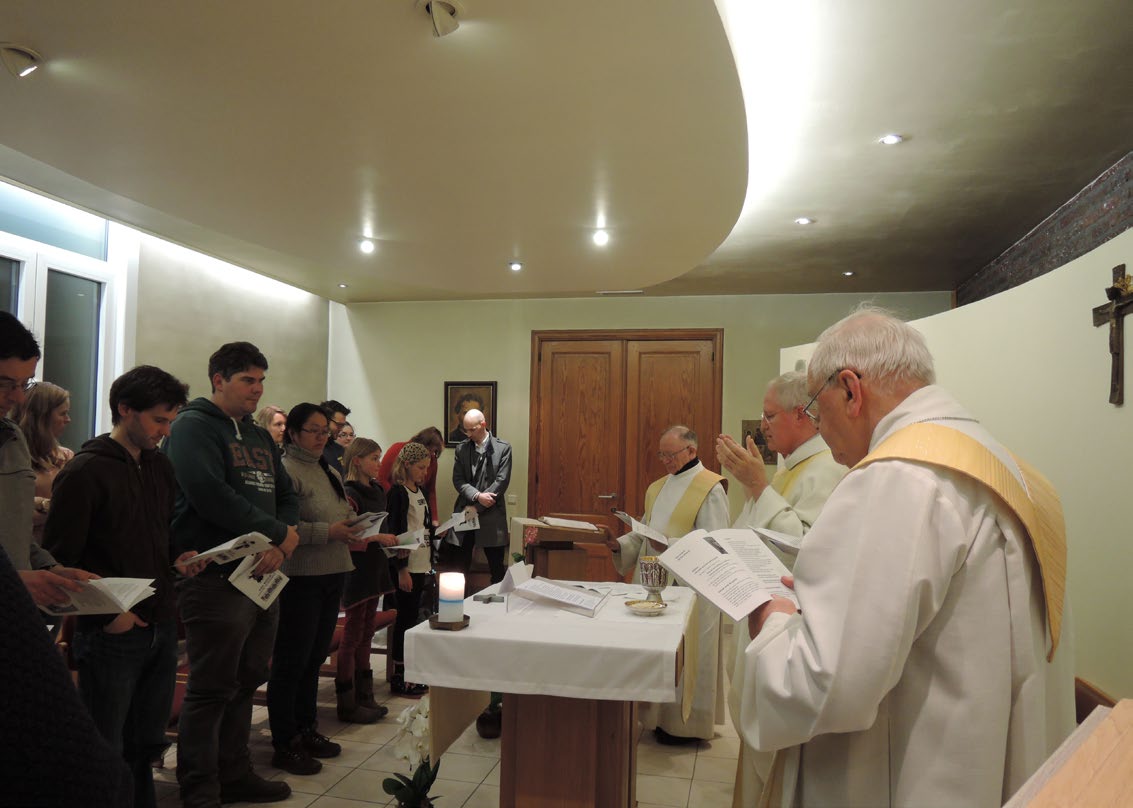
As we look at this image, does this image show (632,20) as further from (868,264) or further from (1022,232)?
(868,264)

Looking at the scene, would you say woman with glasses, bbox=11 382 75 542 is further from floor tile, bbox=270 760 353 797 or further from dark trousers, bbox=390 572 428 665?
dark trousers, bbox=390 572 428 665

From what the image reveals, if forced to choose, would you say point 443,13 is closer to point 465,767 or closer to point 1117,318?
point 1117,318

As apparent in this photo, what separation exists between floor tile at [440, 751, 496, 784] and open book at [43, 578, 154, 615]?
1.89m

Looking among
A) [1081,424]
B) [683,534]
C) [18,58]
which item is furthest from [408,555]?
[1081,424]

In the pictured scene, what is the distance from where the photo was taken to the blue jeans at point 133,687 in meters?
2.39

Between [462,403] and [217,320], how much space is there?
241 centimetres

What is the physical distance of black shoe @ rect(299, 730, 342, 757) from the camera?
11.7ft

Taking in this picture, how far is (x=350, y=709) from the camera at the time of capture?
13.4ft

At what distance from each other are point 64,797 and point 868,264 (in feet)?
20.8

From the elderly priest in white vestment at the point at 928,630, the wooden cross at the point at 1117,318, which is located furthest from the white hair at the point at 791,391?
the elderly priest in white vestment at the point at 928,630

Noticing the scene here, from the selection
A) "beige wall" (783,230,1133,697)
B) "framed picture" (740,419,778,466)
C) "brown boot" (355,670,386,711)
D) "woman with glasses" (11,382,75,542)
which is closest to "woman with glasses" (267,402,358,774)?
"brown boot" (355,670,386,711)

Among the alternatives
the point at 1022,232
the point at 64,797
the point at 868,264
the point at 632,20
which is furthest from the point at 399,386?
the point at 64,797

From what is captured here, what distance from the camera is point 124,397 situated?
2502mm

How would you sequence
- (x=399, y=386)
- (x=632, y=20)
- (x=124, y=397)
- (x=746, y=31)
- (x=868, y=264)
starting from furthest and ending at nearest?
(x=399, y=386) < (x=868, y=264) < (x=746, y=31) < (x=124, y=397) < (x=632, y=20)
